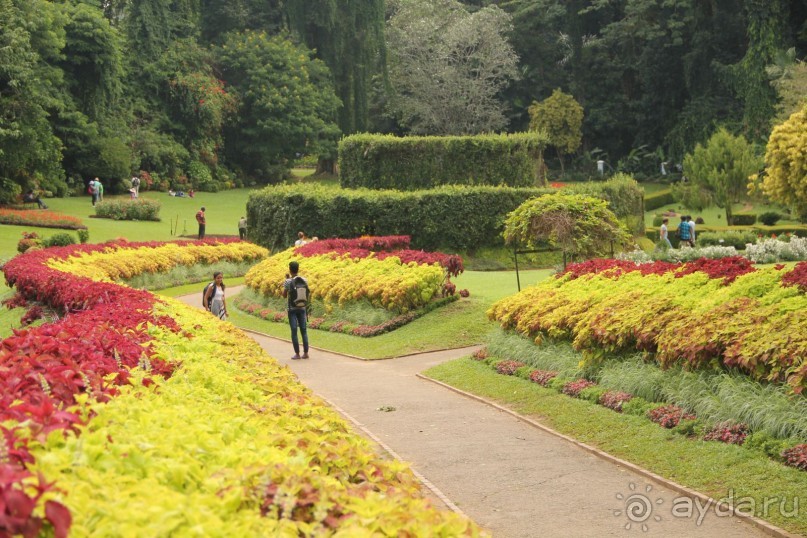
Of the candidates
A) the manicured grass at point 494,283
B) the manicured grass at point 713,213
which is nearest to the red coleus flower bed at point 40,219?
the manicured grass at point 494,283

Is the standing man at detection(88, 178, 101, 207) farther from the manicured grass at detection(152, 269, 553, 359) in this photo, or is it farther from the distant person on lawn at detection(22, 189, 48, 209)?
the manicured grass at detection(152, 269, 553, 359)

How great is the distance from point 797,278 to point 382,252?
14.5 m

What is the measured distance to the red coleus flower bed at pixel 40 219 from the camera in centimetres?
4009

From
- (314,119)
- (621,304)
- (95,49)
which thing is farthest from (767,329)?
(314,119)

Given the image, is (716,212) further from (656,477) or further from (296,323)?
(656,477)

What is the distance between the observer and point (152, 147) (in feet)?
189

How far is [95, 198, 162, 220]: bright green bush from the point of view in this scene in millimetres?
45750

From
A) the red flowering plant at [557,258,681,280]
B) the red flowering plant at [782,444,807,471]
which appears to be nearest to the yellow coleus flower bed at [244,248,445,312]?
the red flowering plant at [557,258,681,280]

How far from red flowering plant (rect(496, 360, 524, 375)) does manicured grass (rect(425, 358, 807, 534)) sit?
1.36 feet

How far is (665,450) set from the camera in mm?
9398

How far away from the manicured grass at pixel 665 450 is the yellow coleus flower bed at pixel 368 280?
21.8 ft

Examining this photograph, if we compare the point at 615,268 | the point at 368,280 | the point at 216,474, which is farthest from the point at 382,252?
the point at 216,474

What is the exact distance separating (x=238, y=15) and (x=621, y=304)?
59.8 m

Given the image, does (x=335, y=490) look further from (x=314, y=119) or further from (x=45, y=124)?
(x=314, y=119)
